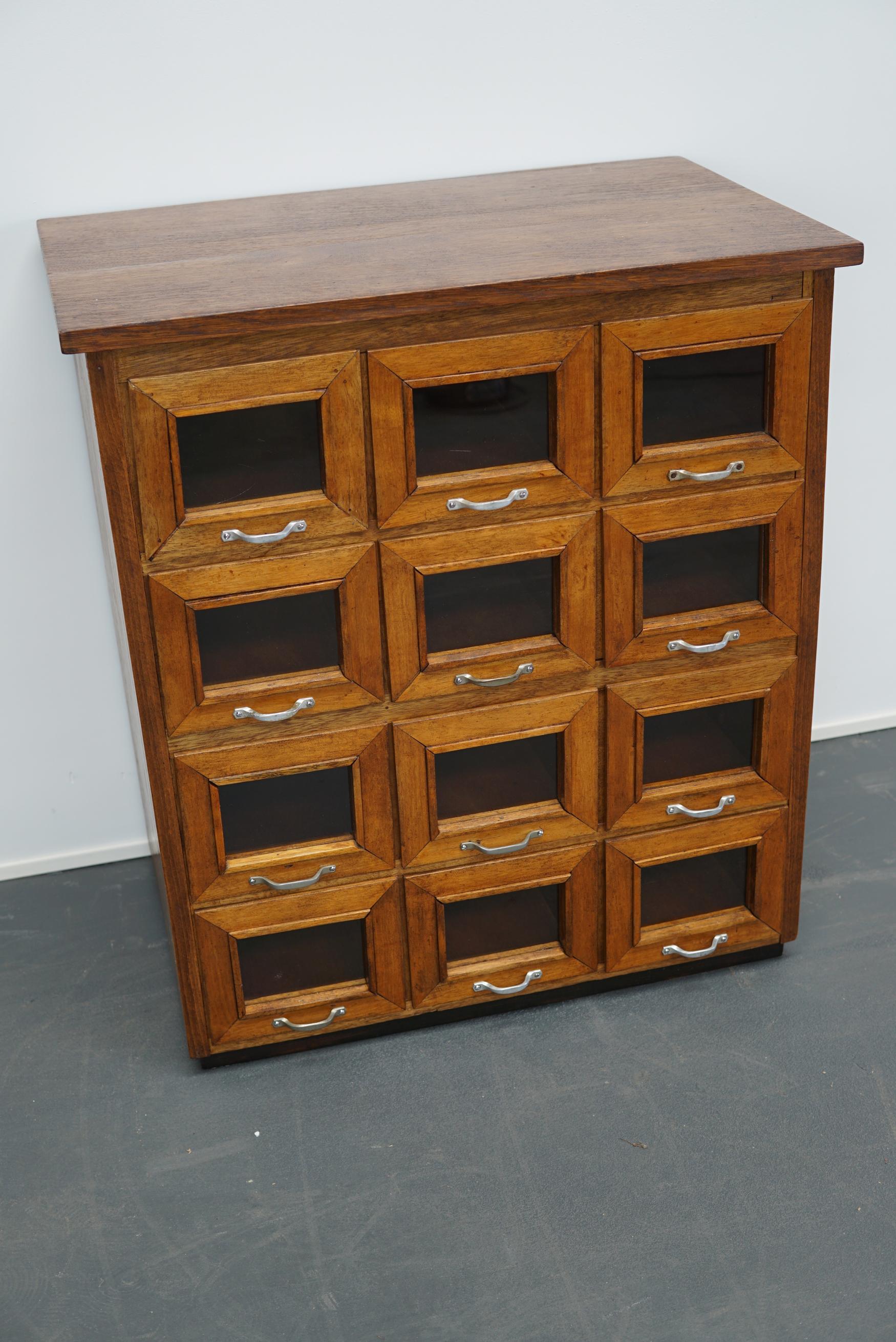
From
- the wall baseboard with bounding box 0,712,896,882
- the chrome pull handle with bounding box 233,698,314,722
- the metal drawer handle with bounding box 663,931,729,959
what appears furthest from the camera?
the wall baseboard with bounding box 0,712,896,882

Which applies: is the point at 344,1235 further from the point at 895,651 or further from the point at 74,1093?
the point at 895,651

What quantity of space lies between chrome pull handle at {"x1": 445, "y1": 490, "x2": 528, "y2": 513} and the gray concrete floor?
35.7 inches

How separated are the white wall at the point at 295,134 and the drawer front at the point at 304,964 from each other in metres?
0.68

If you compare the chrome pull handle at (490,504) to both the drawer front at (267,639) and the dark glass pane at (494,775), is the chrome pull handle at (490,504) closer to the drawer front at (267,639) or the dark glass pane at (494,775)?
the drawer front at (267,639)

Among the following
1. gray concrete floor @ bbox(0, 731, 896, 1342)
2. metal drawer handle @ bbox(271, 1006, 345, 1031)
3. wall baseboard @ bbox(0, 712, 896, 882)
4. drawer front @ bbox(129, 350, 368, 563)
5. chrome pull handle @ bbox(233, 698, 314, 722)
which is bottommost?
gray concrete floor @ bbox(0, 731, 896, 1342)

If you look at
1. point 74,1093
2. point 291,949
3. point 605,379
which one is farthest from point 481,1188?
point 605,379

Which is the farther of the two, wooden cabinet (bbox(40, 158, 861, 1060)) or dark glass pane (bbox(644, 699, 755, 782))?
dark glass pane (bbox(644, 699, 755, 782))

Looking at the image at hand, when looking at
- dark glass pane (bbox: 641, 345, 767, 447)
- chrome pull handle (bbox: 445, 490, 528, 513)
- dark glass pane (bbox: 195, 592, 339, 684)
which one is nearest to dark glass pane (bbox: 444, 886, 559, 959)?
dark glass pane (bbox: 195, 592, 339, 684)

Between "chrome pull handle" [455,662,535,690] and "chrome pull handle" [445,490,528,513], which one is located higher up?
"chrome pull handle" [445,490,528,513]

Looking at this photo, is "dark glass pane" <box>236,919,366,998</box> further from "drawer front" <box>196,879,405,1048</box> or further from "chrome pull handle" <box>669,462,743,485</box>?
"chrome pull handle" <box>669,462,743,485</box>

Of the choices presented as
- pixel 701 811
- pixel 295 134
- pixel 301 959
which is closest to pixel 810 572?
pixel 701 811

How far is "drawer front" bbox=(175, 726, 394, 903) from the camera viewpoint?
7.02 ft

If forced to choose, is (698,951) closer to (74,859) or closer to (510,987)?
(510,987)

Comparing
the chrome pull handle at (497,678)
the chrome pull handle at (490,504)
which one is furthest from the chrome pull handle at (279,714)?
the chrome pull handle at (490,504)
